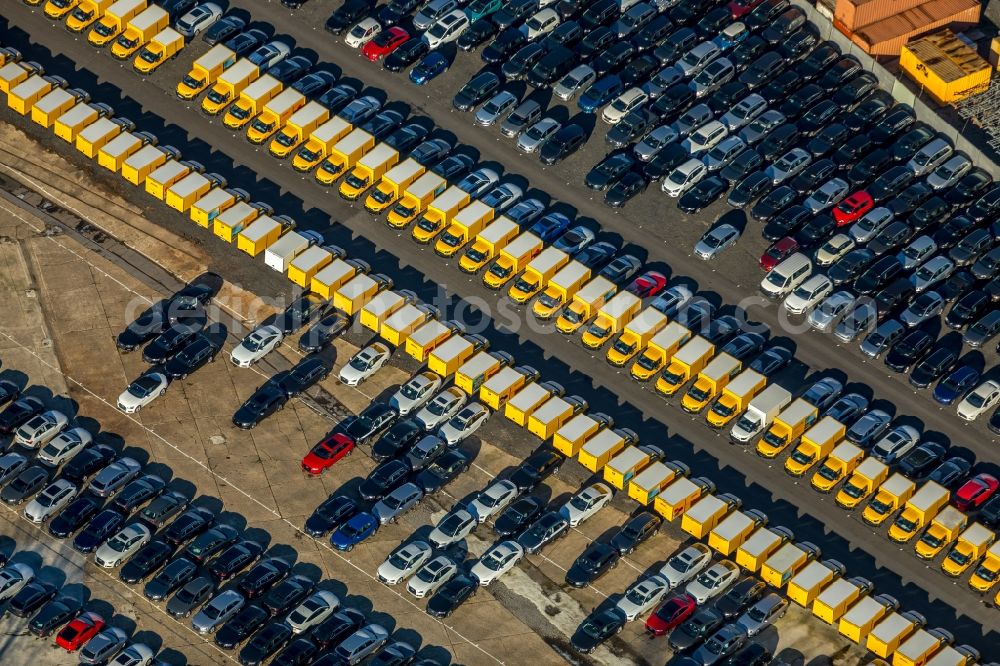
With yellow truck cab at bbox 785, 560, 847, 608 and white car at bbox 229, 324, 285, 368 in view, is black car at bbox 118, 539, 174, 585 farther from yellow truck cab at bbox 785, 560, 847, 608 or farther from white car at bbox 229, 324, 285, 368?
yellow truck cab at bbox 785, 560, 847, 608

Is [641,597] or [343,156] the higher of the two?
[343,156]

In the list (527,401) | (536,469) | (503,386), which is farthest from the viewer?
(503,386)

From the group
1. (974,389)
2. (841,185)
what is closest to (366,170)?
(841,185)

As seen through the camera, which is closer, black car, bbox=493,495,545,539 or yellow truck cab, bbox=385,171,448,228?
black car, bbox=493,495,545,539

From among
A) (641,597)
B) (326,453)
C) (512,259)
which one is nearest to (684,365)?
(512,259)

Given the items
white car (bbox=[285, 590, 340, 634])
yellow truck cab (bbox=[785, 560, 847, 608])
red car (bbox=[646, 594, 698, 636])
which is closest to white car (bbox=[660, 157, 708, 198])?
yellow truck cab (bbox=[785, 560, 847, 608])

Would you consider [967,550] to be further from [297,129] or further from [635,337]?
[297,129]

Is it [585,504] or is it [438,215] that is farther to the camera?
[438,215]
